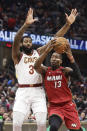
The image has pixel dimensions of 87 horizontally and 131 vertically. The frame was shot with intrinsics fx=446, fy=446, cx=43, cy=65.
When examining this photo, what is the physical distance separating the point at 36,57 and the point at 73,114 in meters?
1.20

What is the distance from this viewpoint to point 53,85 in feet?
25.3

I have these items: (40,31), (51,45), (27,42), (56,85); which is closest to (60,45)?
(51,45)

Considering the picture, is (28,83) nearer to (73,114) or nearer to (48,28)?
(73,114)

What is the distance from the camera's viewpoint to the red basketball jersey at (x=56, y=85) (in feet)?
25.3

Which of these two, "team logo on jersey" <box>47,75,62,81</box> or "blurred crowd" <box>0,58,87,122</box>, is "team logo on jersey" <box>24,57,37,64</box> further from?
"blurred crowd" <box>0,58,87,122</box>

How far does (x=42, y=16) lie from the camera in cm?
1984

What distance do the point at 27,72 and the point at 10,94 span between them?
6.63 m

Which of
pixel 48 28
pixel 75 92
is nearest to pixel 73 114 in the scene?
pixel 75 92

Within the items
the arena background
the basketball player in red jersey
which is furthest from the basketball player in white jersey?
the arena background

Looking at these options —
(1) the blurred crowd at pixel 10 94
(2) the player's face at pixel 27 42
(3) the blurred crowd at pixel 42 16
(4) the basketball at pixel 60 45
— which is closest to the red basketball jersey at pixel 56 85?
(4) the basketball at pixel 60 45

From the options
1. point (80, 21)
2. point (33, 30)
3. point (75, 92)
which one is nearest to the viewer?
point (75, 92)

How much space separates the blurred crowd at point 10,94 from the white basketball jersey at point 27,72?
3159mm

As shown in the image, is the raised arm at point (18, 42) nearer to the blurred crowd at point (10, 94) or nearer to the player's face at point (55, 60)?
the player's face at point (55, 60)

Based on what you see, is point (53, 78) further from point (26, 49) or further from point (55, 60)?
point (26, 49)
